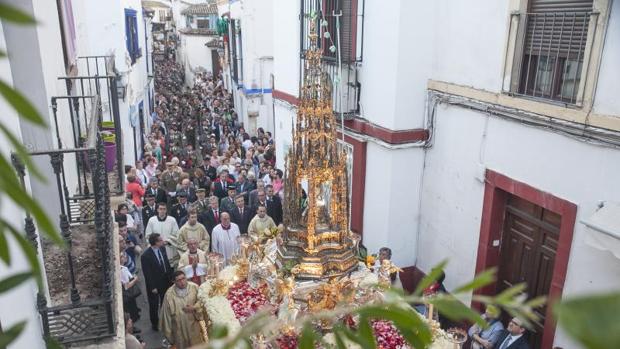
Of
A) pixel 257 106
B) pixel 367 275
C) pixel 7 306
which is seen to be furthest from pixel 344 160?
pixel 257 106

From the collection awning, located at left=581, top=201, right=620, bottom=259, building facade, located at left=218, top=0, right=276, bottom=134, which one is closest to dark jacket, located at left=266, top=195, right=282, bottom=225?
awning, located at left=581, top=201, right=620, bottom=259

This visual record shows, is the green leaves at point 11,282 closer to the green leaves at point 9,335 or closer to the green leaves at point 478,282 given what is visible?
the green leaves at point 9,335

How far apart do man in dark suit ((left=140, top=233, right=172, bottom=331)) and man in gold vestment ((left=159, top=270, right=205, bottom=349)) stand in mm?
840

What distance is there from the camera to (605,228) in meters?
5.00

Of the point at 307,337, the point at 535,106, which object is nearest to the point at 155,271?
the point at 535,106

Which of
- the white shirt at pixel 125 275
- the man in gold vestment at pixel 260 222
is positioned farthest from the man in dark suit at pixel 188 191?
the white shirt at pixel 125 275

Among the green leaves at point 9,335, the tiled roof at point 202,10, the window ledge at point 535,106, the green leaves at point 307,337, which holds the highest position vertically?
the tiled roof at point 202,10

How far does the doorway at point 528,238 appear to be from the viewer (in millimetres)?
5891

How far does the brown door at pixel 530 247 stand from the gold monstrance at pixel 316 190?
230cm

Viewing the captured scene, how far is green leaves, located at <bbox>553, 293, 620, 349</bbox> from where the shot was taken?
544mm

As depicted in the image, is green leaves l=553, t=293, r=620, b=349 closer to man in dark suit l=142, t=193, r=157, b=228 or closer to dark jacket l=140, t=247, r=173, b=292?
dark jacket l=140, t=247, r=173, b=292

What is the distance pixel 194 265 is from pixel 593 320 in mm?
7278

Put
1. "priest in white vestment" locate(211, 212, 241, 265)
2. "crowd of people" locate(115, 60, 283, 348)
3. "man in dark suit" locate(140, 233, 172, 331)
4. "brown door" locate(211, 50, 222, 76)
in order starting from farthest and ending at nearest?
"brown door" locate(211, 50, 222, 76) < "priest in white vestment" locate(211, 212, 241, 265) < "man in dark suit" locate(140, 233, 172, 331) < "crowd of people" locate(115, 60, 283, 348)

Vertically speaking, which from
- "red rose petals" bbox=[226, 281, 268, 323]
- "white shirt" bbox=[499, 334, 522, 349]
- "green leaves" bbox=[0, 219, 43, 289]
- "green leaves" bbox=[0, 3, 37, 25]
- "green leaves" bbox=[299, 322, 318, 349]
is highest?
"green leaves" bbox=[0, 3, 37, 25]
